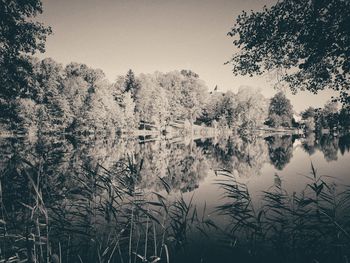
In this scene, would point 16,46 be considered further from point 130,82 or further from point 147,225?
point 130,82

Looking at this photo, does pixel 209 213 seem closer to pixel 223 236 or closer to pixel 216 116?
pixel 223 236

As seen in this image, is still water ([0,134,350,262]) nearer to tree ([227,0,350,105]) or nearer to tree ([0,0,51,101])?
tree ([227,0,350,105])

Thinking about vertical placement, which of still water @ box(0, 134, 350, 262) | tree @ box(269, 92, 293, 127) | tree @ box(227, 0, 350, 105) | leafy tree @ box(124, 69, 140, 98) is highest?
leafy tree @ box(124, 69, 140, 98)

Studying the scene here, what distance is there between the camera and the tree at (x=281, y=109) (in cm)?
10156

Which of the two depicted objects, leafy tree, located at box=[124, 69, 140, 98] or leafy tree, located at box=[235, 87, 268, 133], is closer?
leafy tree, located at box=[235, 87, 268, 133]

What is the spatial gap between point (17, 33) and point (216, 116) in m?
82.2

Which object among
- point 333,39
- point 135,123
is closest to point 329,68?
point 333,39

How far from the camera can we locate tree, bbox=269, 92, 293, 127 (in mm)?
101562

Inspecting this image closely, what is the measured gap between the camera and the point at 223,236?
855 centimetres

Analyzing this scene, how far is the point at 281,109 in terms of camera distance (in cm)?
10312

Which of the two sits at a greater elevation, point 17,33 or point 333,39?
point 17,33

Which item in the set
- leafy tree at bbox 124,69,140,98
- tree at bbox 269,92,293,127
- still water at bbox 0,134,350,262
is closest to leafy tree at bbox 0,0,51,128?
still water at bbox 0,134,350,262

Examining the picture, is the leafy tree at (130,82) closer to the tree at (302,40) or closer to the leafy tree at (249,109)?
the leafy tree at (249,109)

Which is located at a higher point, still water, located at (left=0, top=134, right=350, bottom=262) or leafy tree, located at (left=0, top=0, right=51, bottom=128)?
leafy tree, located at (left=0, top=0, right=51, bottom=128)
